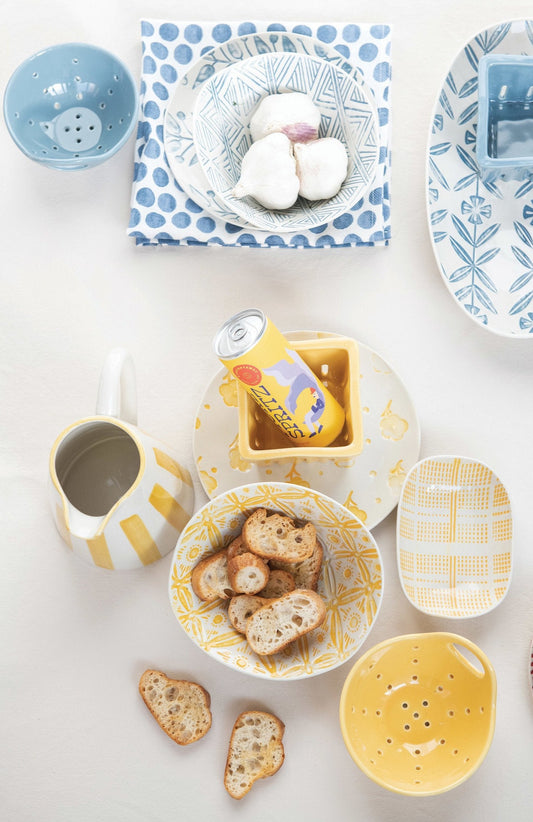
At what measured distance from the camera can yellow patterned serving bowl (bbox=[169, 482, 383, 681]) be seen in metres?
0.76

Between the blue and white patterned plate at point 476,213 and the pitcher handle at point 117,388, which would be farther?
the blue and white patterned plate at point 476,213

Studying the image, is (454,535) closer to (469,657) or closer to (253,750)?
(469,657)

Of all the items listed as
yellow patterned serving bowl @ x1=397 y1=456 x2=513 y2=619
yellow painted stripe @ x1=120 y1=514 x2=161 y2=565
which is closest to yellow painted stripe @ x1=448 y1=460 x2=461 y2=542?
yellow patterned serving bowl @ x1=397 y1=456 x2=513 y2=619

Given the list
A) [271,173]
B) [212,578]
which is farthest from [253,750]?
[271,173]

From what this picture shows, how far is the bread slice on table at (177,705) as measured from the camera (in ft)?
2.74

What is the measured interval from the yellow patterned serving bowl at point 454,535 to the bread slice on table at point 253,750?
201 mm

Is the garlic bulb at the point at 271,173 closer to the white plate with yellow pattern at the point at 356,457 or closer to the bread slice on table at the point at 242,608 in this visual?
the white plate with yellow pattern at the point at 356,457

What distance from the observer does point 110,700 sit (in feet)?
2.82

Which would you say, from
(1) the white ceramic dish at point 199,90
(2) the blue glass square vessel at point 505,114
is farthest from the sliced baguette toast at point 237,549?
(2) the blue glass square vessel at point 505,114

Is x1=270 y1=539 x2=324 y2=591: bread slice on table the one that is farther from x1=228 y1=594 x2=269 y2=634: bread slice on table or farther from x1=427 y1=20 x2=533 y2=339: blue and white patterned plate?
x1=427 y1=20 x2=533 y2=339: blue and white patterned plate

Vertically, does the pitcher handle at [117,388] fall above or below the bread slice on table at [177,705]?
above

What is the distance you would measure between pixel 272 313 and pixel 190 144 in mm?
204

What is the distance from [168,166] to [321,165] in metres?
0.18

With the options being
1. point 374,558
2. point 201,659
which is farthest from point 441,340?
point 201,659
